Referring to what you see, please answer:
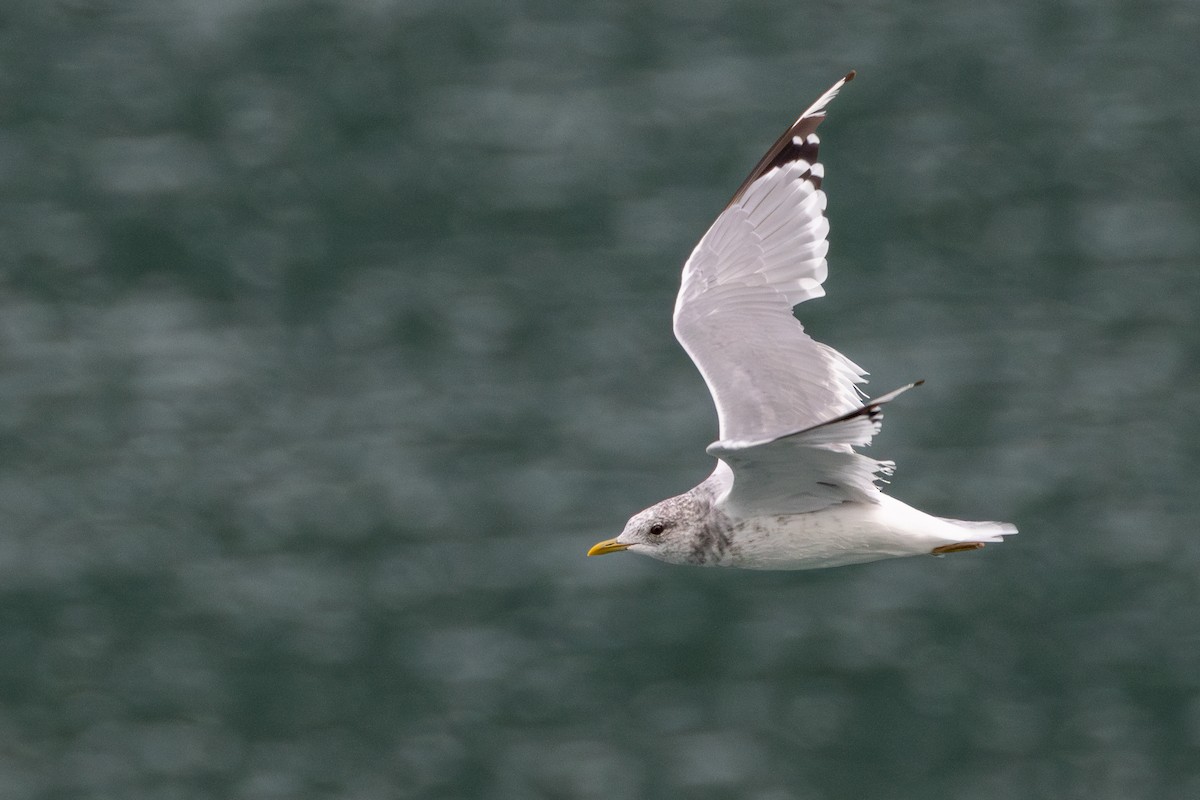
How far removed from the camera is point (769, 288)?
11.5 metres

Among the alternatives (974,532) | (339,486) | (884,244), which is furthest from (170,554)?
(974,532)

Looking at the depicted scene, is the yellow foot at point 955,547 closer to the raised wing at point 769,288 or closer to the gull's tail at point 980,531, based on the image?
the gull's tail at point 980,531

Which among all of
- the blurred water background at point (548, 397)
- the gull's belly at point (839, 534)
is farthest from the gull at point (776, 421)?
the blurred water background at point (548, 397)

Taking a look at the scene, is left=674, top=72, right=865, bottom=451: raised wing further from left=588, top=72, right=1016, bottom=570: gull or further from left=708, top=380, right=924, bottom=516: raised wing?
left=708, top=380, right=924, bottom=516: raised wing

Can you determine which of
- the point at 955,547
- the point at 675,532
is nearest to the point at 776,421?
the point at 675,532

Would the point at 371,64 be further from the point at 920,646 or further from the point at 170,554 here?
the point at 920,646

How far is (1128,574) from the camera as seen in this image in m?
18.1

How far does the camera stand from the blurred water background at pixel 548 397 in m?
17.3

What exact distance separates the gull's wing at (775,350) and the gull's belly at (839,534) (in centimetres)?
7

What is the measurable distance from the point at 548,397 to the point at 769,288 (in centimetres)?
805

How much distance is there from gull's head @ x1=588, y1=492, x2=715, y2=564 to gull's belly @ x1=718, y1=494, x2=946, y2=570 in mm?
173

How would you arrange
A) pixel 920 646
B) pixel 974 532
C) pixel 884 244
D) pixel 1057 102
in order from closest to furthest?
pixel 974 532
pixel 920 646
pixel 884 244
pixel 1057 102

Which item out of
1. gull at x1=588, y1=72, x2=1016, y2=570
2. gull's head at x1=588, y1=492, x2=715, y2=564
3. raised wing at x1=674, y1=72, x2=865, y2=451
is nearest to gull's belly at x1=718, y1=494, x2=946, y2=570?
gull at x1=588, y1=72, x2=1016, y2=570

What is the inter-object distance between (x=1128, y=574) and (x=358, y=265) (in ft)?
26.6
